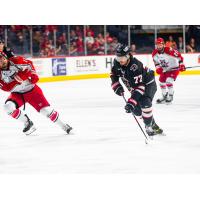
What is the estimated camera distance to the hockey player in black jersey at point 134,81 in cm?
528

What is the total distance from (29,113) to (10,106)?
7.60 feet

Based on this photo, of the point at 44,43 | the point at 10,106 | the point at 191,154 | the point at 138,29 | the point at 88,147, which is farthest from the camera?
the point at 138,29

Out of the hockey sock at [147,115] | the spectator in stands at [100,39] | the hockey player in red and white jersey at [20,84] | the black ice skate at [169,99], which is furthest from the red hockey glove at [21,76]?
the spectator in stands at [100,39]

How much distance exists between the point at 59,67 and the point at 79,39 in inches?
45.5

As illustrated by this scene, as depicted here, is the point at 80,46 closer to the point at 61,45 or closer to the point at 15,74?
the point at 61,45

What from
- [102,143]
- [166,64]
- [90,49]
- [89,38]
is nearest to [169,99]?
[166,64]

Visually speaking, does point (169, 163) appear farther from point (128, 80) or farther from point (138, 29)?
point (138, 29)

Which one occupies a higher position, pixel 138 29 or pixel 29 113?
pixel 138 29

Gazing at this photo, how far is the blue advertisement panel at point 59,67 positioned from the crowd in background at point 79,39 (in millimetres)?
224

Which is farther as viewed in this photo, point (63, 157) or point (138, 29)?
point (138, 29)

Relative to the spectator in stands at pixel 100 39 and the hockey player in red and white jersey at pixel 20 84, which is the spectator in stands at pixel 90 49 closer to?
the spectator in stands at pixel 100 39

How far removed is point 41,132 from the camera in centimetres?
642

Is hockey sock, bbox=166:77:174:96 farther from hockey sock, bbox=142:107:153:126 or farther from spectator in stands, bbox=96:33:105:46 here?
spectator in stands, bbox=96:33:105:46

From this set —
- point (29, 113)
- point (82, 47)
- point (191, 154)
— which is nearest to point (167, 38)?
point (82, 47)
